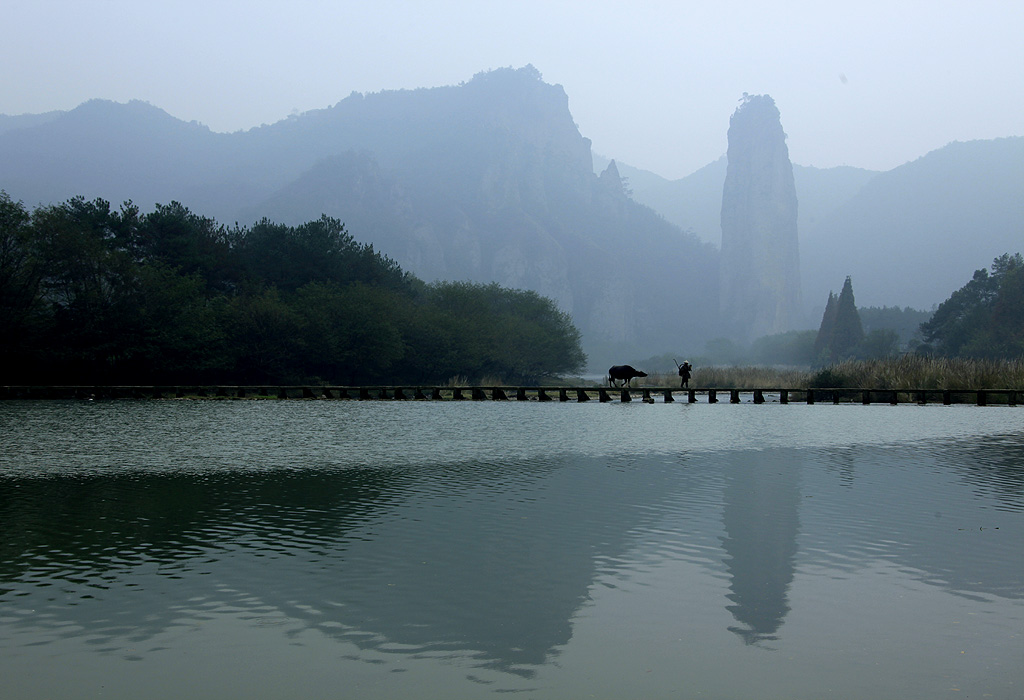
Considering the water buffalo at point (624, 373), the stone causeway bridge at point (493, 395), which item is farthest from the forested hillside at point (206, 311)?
the water buffalo at point (624, 373)

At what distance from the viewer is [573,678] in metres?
6.64

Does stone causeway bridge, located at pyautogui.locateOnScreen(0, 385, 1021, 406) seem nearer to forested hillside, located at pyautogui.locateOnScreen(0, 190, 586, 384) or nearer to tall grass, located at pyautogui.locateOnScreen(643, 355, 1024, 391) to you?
tall grass, located at pyautogui.locateOnScreen(643, 355, 1024, 391)

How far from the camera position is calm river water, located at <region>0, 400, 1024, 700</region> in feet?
22.1

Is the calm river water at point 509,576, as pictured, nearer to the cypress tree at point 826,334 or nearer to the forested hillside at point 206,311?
the forested hillside at point 206,311

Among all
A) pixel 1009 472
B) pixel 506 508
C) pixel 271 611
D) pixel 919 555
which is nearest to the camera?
pixel 271 611

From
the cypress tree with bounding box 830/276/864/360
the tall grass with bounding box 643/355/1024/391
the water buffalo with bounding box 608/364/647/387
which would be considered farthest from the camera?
the cypress tree with bounding box 830/276/864/360

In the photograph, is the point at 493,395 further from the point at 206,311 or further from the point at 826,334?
the point at 826,334

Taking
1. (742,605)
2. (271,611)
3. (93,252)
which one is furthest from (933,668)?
(93,252)

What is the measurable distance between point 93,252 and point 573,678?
59.1 metres

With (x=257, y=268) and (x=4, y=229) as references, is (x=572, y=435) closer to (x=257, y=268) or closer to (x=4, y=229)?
(x=4, y=229)

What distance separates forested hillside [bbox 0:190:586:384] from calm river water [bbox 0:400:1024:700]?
3704 centimetres

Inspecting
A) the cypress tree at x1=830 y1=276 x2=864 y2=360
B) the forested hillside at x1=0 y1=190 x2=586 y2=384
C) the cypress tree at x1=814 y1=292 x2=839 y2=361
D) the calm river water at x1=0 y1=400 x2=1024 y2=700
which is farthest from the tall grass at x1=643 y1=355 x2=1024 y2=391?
the cypress tree at x1=814 y1=292 x2=839 y2=361

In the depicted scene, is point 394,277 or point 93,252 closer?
point 93,252

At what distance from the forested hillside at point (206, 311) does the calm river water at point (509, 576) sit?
3704 centimetres
